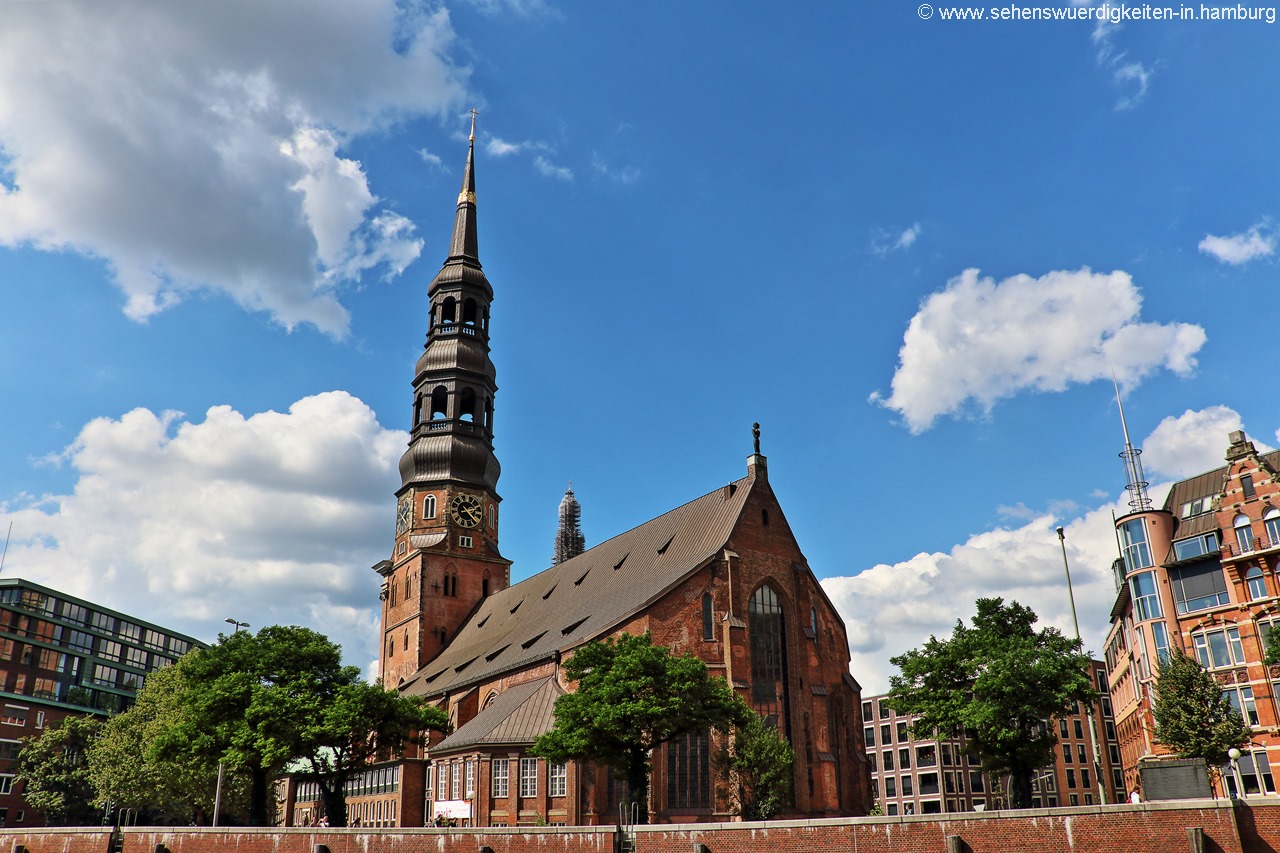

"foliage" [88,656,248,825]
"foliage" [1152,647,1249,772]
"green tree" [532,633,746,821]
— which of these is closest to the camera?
"green tree" [532,633,746,821]

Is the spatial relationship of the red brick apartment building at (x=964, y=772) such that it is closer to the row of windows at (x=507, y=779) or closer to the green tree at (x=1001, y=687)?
the green tree at (x=1001, y=687)

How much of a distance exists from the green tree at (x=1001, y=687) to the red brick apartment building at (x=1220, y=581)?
1322 cm

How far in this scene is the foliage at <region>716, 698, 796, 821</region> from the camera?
40469 mm

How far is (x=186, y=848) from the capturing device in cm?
3866

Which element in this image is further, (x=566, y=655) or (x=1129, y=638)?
(x=1129, y=638)

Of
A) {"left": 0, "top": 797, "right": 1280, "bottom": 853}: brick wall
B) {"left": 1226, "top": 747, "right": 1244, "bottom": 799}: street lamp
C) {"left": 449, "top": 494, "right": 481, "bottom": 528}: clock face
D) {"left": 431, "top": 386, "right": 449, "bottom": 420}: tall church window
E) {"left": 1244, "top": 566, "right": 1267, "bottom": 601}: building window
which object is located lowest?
{"left": 0, "top": 797, "right": 1280, "bottom": 853}: brick wall

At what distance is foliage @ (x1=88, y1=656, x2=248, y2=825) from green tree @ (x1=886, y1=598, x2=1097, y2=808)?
37359 millimetres

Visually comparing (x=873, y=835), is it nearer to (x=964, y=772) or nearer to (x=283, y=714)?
(x=283, y=714)

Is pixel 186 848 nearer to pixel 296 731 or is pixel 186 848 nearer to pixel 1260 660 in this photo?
pixel 296 731

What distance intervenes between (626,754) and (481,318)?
1955 inches

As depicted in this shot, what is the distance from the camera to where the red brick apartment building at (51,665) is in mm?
81812

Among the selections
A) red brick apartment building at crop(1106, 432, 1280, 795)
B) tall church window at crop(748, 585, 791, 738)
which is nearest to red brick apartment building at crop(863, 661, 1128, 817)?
red brick apartment building at crop(1106, 432, 1280, 795)

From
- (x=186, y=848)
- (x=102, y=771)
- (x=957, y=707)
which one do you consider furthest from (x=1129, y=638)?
(x=102, y=771)

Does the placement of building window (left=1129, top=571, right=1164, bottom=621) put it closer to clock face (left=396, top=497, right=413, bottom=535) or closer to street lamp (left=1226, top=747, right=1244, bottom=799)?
street lamp (left=1226, top=747, right=1244, bottom=799)
